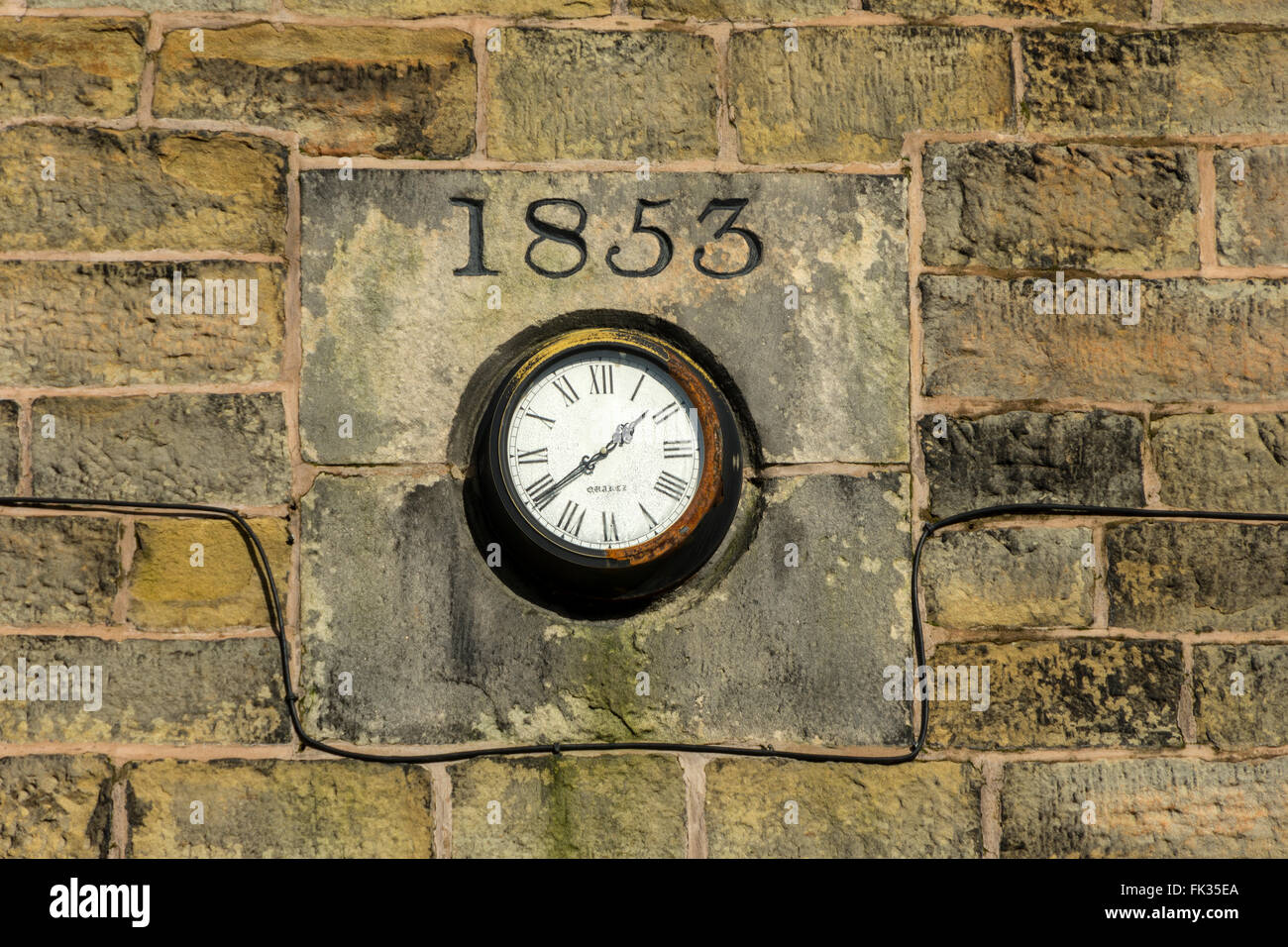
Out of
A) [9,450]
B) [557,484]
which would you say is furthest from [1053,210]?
[9,450]

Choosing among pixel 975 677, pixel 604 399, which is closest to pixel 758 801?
pixel 975 677

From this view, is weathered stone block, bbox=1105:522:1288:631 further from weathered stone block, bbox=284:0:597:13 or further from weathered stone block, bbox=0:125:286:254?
weathered stone block, bbox=0:125:286:254

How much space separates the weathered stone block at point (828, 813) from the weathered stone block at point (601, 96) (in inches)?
57.4

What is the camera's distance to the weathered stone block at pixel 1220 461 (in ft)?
8.73

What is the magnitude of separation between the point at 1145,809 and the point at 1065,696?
0.31 meters

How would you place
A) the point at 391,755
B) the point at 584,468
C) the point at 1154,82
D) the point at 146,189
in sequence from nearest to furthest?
the point at 584,468 < the point at 391,755 < the point at 146,189 < the point at 1154,82

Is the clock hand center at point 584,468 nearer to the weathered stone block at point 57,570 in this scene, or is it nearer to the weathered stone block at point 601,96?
the weathered stone block at point 601,96

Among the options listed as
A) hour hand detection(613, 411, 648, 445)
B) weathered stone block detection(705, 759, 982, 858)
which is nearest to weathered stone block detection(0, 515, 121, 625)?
hour hand detection(613, 411, 648, 445)

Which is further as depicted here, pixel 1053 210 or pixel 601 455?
pixel 1053 210

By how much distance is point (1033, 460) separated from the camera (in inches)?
104

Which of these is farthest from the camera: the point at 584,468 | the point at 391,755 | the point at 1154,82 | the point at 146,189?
the point at 1154,82

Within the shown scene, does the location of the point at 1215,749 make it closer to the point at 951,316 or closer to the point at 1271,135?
the point at 951,316

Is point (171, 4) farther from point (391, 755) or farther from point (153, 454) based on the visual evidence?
point (391, 755)

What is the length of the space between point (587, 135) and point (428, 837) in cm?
166
